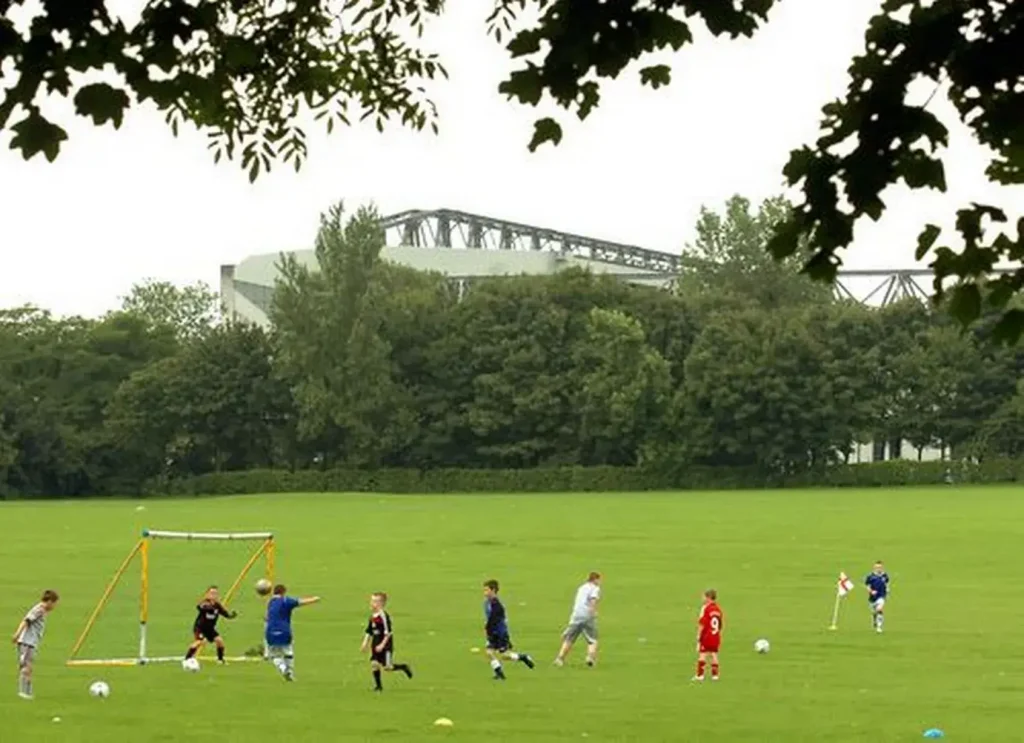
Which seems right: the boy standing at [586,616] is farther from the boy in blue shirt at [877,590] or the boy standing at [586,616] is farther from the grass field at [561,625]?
the boy in blue shirt at [877,590]

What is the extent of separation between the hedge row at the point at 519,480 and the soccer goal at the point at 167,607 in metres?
55.4

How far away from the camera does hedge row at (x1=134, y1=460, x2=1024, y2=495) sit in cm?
12075

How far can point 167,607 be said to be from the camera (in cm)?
4703

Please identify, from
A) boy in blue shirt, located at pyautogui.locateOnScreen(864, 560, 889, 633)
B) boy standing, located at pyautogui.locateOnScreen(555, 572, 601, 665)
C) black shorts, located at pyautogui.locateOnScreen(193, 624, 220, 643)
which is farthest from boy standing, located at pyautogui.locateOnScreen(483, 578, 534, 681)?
boy in blue shirt, located at pyautogui.locateOnScreen(864, 560, 889, 633)

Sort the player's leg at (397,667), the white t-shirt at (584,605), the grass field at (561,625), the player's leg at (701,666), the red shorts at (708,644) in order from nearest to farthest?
the grass field at (561,625), the player's leg at (397,667), the red shorts at (708,644), the player's leg at (701,666), the white t-shirt at (584,605)

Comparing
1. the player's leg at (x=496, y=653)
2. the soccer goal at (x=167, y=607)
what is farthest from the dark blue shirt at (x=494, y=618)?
the soccer goal at (x=167, y=607)

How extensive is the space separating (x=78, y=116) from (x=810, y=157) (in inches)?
116

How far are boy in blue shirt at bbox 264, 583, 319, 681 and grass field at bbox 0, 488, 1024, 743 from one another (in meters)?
0.43

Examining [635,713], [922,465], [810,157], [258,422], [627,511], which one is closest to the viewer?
[810,157]

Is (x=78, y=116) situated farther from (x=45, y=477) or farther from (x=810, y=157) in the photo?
(x=45, y=477)

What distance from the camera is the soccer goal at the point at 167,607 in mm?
37125

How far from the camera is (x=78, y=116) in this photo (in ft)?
28.3

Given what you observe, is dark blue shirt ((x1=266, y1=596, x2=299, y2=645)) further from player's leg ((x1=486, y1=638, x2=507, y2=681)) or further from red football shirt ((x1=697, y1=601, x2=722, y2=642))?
red football shirt ((x1=697, y1=601, x2=722, y2=642))

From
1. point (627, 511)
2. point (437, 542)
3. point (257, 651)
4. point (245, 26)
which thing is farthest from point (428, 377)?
point (245, 26)
